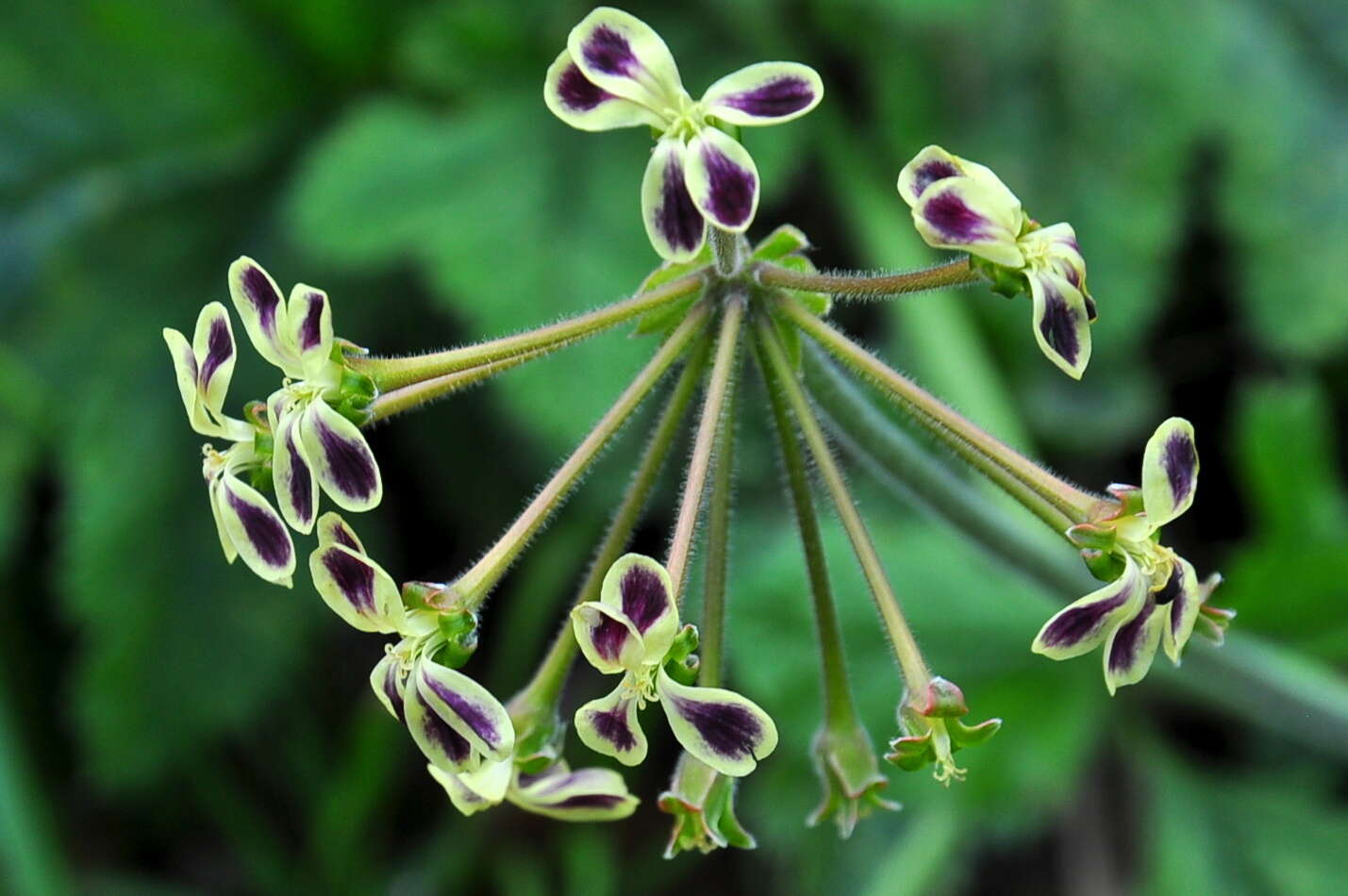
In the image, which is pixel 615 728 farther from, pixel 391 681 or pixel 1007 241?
pixel 1007 241

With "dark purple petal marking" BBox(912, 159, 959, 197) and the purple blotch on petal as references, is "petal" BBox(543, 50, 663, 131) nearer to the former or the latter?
"dark purple petal marking" BBox(912, 159, 959, 197)

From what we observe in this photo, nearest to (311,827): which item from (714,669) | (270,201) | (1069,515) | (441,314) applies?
(441,314)

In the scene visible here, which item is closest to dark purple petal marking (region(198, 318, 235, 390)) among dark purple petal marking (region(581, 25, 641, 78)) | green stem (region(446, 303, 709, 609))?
green stem (region(446, 303, 709, 609))

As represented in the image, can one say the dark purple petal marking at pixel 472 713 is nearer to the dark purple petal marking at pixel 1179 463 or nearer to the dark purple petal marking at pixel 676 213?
the dark purple petal marking at pixel 676 213

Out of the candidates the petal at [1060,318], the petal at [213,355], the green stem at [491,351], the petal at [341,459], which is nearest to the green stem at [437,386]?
the green stem at [491,351]

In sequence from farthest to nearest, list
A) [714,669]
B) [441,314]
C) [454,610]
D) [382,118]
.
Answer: [441,314] < [382,118] < [714,669] < [454,610]

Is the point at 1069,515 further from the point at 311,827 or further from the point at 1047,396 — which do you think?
the point at 311,827
